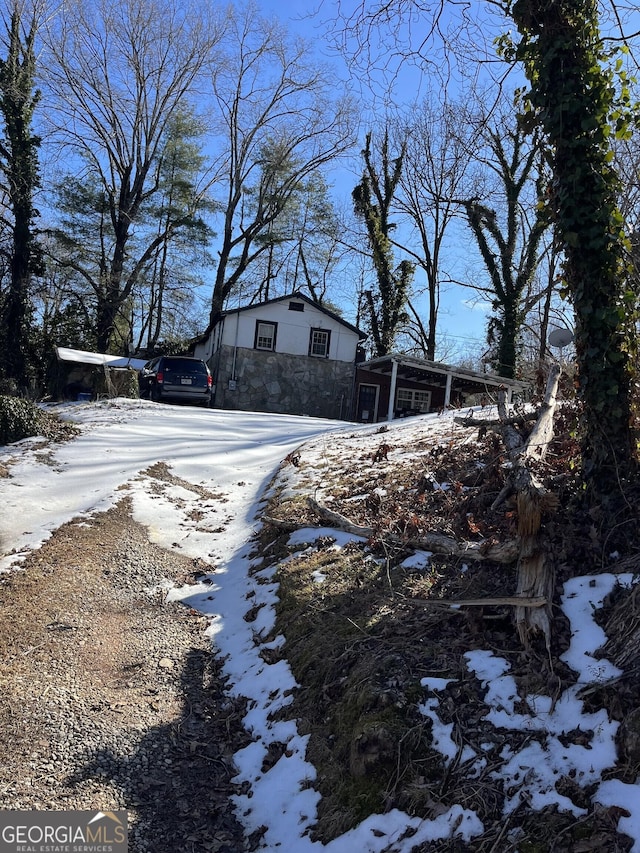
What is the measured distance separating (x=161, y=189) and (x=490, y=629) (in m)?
33.2

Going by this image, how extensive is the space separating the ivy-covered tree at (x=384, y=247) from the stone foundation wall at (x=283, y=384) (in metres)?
4.45

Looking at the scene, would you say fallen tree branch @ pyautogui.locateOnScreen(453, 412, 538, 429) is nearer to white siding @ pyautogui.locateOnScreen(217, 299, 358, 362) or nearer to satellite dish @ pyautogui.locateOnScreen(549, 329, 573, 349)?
satellite dish @ pyautogui.locateOnScreen(549, 329, 573, 349)

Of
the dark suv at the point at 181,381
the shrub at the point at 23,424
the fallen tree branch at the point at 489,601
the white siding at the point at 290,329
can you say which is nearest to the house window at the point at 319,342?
the white siding at the point at 290,329

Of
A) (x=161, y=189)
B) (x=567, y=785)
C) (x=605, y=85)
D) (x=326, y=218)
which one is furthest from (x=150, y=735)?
(x=326, y=218)

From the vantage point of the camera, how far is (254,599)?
5.67 metres

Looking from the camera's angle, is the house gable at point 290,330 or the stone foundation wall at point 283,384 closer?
the stone foundation wall at point 283,384

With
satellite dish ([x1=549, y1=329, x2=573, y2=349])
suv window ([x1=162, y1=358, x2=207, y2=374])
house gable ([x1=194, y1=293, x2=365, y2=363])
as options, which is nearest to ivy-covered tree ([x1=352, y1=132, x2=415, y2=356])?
house gable ([x1=194, y1=293, x2=365, y2=363])

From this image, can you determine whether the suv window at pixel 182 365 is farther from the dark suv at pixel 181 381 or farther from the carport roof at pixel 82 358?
the carport roof at pixel 82 358

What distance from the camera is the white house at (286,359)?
2767 centimetres

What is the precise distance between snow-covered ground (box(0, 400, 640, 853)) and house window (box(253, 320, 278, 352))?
46.0 ft

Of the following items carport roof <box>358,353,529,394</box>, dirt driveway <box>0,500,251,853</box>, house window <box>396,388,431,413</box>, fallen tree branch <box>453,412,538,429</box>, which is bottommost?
dirt driveway <box>0,500,251,853</box>

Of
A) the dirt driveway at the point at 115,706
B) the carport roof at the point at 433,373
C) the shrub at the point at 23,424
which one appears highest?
the carport roof at the point at 433,373

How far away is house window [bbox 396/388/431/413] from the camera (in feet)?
91.0

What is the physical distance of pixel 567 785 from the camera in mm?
2627
